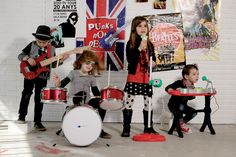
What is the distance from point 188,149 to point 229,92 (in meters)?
1.86

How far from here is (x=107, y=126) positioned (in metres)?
5.03

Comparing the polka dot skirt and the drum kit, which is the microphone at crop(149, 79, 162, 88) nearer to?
the polka dot skirt

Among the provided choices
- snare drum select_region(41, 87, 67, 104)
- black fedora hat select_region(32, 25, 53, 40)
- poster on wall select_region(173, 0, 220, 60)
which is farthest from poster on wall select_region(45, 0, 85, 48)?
snare drum select_region(41, 87, 67, 104)

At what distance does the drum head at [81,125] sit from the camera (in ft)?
12.1

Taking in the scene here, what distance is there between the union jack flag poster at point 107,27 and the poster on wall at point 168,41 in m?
0.44

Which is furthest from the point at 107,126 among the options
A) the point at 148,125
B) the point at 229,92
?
the point at 229,92

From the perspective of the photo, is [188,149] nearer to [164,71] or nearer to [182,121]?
[182,121]

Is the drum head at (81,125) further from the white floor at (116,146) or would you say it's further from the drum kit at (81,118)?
the white floor at (116,146)

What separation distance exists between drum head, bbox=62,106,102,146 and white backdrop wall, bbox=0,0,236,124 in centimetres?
162

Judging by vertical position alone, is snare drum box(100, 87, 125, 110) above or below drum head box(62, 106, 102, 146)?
above

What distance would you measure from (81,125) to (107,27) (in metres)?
1.96

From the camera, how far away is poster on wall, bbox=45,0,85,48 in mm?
5262

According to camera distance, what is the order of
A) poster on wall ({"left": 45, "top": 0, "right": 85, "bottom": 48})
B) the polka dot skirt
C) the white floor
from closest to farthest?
the white floor
the polka dot skirt
poster on wall ({"left": 45, "top": 0, "right": 85, "bottom": 48})

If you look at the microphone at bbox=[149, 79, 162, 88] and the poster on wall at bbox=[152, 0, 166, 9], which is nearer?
the microphone at bbox=[149, 79, 162, 88]
